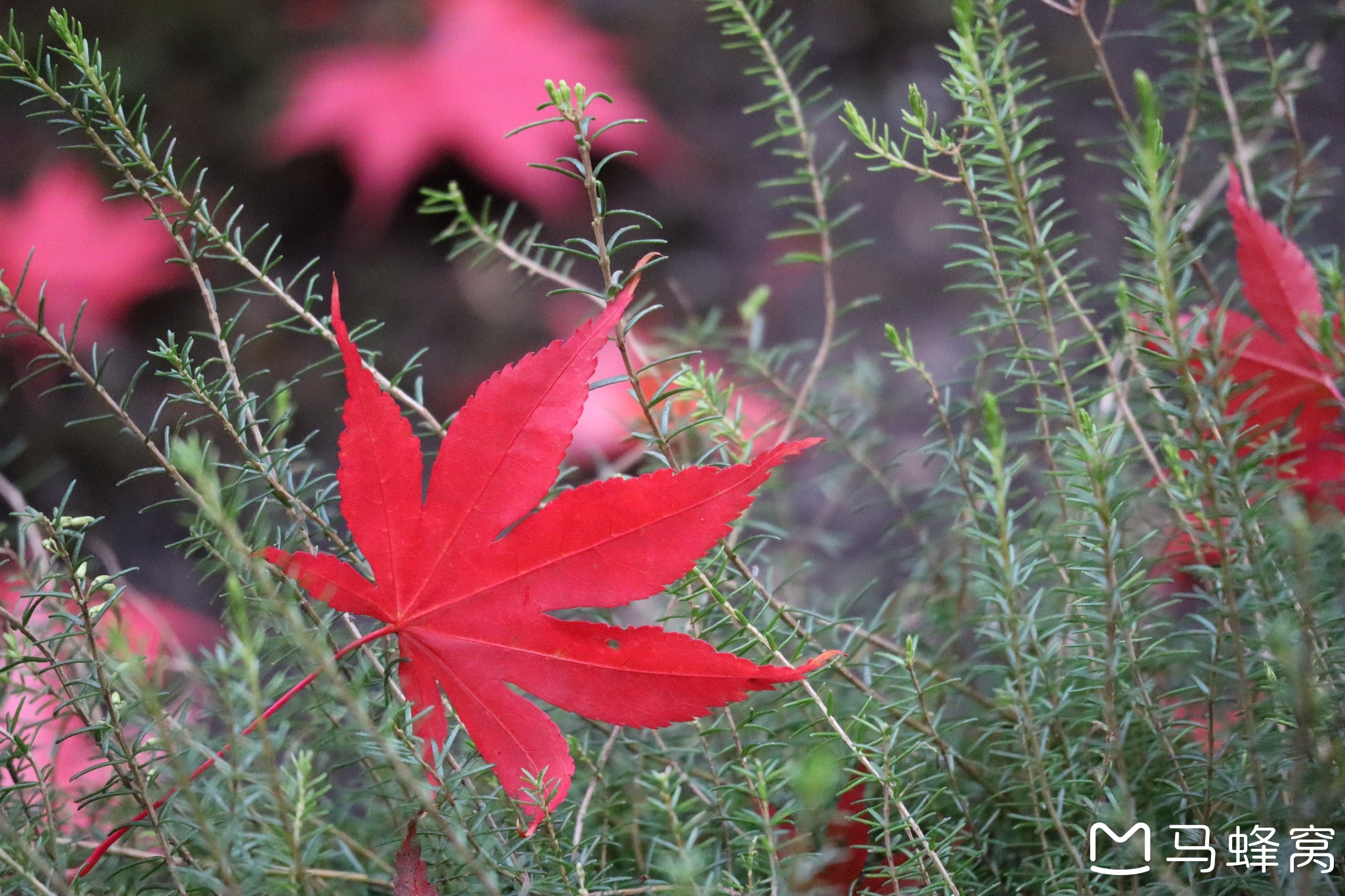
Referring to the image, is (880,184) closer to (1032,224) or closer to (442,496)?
(1032,224)

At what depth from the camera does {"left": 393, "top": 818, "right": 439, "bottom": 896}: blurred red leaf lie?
0.36m

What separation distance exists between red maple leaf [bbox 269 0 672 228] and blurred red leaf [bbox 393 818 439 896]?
104 centimetres

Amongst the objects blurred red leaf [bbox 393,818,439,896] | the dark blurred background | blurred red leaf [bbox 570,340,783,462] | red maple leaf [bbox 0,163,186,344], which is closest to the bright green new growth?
blurred red leaf [bbox 393,818,439,896]

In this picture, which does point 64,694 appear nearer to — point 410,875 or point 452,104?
point 410,875

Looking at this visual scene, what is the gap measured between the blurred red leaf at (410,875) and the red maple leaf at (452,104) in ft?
3.42

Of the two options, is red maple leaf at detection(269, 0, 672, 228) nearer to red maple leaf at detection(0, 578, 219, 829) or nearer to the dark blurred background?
the dark blurred background

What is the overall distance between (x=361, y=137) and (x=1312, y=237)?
3.82ft

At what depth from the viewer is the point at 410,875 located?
365 millimetres

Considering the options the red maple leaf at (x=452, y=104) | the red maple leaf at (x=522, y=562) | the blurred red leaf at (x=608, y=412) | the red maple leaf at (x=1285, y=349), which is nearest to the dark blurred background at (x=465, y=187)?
the red maple leaf at (x=452, y=104)

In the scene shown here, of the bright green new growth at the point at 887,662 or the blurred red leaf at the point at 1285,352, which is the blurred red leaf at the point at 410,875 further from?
the blurred red leaf at the point at 1285,352

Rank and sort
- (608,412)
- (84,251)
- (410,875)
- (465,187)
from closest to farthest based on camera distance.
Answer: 1. (410,875)
2. (608,412)
3. (84,251)
4. (465,187)

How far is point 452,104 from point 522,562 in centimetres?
108

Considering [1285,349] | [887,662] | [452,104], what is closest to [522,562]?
[887,662]

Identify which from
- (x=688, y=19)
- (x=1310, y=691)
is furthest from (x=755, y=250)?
(x=1310, y=691)
